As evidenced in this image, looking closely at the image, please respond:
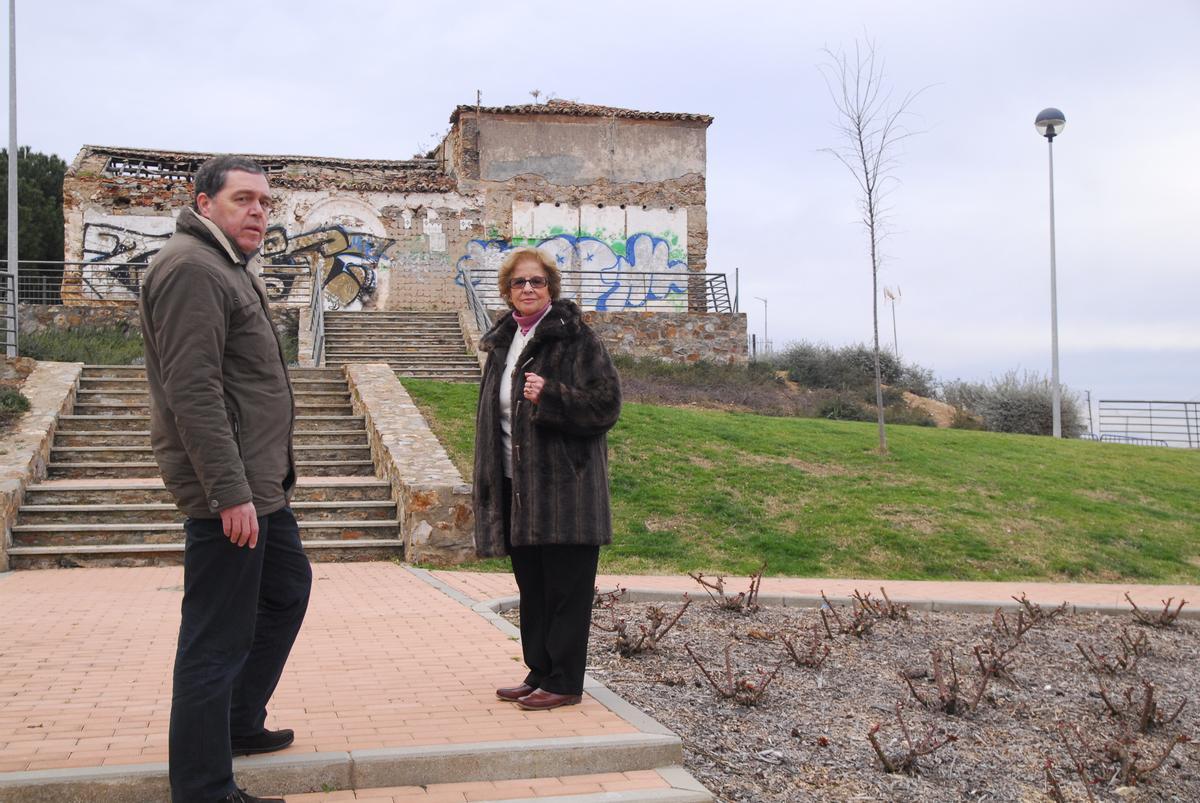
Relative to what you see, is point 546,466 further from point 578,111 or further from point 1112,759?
point 578,111

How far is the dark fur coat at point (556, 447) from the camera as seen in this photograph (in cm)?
431

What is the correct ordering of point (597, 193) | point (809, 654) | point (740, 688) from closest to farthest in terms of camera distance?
point (740, 688)
point (809, 654)
point (597, 193)

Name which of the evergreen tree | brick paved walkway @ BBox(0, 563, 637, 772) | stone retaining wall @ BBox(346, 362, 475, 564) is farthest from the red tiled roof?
brick paved walkway @ BBox(0, 563, 637, 772)

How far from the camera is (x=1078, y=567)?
10.9m

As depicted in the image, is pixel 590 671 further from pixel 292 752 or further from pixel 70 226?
pixel 70 226

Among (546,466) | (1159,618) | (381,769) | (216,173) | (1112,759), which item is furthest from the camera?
(1159,618)

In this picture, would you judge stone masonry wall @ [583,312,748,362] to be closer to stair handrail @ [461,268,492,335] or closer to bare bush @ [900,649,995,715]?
stair handrail @ [461,268,492,335]

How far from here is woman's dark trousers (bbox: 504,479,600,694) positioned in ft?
14.4

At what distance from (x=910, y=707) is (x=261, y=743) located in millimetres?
3030

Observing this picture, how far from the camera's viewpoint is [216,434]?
124 inches

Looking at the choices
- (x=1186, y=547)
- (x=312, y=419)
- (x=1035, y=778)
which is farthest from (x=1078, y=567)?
(x=312, y=419)

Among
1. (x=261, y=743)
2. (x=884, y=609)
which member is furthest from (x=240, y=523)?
(x=884, y=609)

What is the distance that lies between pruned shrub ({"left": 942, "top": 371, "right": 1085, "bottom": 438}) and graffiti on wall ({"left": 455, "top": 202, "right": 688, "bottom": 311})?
8408 millimetres

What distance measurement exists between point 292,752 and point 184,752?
2.11 ft
